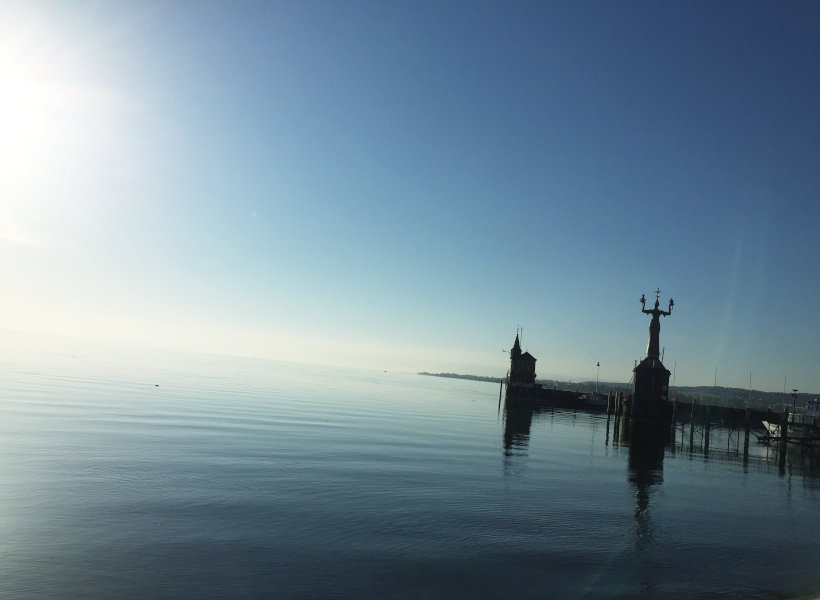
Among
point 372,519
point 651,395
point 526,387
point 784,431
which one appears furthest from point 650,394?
point 372,519

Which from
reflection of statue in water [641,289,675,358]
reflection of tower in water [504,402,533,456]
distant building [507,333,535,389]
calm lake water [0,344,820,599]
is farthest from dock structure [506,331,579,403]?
calm lake water [0,344,820,599]

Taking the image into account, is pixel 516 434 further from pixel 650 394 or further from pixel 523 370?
pixel 523 370

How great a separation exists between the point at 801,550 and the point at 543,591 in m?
11.8

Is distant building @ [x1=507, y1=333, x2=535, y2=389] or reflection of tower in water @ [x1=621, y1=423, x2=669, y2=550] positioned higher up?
distant building @ [x1=507, y1=333, x2=535, y2=389]

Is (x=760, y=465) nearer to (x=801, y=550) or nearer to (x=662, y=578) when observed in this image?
(x=801, y=550)

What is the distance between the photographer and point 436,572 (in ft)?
49.7

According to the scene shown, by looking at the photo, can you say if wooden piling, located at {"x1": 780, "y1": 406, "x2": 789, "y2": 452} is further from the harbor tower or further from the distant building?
the distant building

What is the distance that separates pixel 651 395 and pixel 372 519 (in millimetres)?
49293

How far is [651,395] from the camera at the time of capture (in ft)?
198

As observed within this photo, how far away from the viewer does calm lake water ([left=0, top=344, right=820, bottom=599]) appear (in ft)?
47.5

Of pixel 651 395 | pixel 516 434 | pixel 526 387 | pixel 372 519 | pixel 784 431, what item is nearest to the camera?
pixel 372 519

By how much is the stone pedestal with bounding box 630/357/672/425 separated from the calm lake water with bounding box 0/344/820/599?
62.0ft

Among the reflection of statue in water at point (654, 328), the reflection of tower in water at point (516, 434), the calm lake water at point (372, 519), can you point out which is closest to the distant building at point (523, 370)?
the reflection of tower in water at point (516, 434)

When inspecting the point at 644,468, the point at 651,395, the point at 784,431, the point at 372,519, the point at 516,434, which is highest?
the point at 651,395
